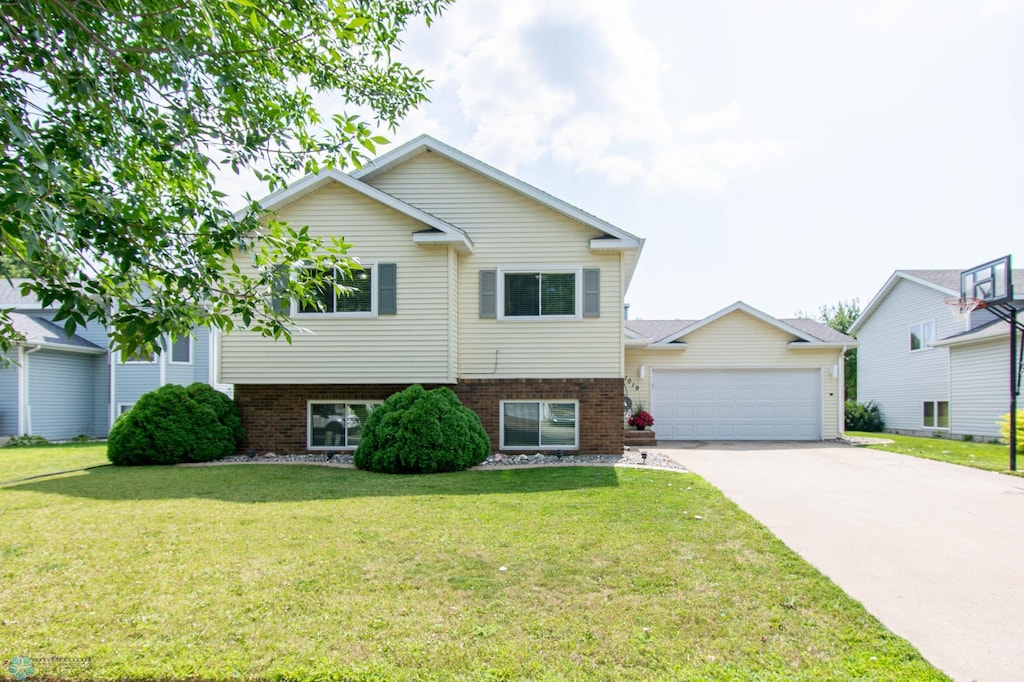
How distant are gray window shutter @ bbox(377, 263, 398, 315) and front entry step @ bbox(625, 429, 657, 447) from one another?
8.03 m

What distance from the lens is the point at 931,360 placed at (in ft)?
73.6

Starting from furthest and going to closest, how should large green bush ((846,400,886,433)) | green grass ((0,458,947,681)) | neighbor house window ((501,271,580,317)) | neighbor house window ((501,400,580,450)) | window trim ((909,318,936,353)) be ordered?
large green bush ((846,400,886,433)), window trim ((909,318,936,353)), neighbor house window ((501,400,580,450)), neighbor house window ((501,271,580,317)), green grass ((0,458,947,681))

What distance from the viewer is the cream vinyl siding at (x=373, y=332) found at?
12828 mm

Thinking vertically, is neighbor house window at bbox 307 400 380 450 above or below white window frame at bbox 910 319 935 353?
below

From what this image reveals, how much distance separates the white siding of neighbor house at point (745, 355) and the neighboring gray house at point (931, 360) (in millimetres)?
4472

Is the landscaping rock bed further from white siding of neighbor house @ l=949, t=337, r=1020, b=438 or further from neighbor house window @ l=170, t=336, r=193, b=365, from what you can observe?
white siding of neighbor house @ l=949, t=337, r=1020, b=438

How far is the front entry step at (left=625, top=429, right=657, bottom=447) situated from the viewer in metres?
17.4

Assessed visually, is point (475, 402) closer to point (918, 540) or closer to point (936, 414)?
point (918, 540)

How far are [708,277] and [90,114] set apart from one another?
36272 millimetres

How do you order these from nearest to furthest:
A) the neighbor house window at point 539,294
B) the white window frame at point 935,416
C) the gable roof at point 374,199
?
the gable roof at point 374,199 → the neighbor house window at point 539,294 → the white window frame at point 935,416

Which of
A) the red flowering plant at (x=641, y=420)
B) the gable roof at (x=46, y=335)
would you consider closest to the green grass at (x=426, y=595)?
the red flowering plant at (x=641, y=420)

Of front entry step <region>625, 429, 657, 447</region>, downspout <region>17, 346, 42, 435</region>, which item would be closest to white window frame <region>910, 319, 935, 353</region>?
front entry step <region>625, 429, 657, 447</region>

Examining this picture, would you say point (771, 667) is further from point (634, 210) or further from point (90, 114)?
point (634, 210)

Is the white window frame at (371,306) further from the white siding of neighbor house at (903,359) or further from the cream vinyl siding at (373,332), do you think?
the white siding of neighbor house at (903,359)
